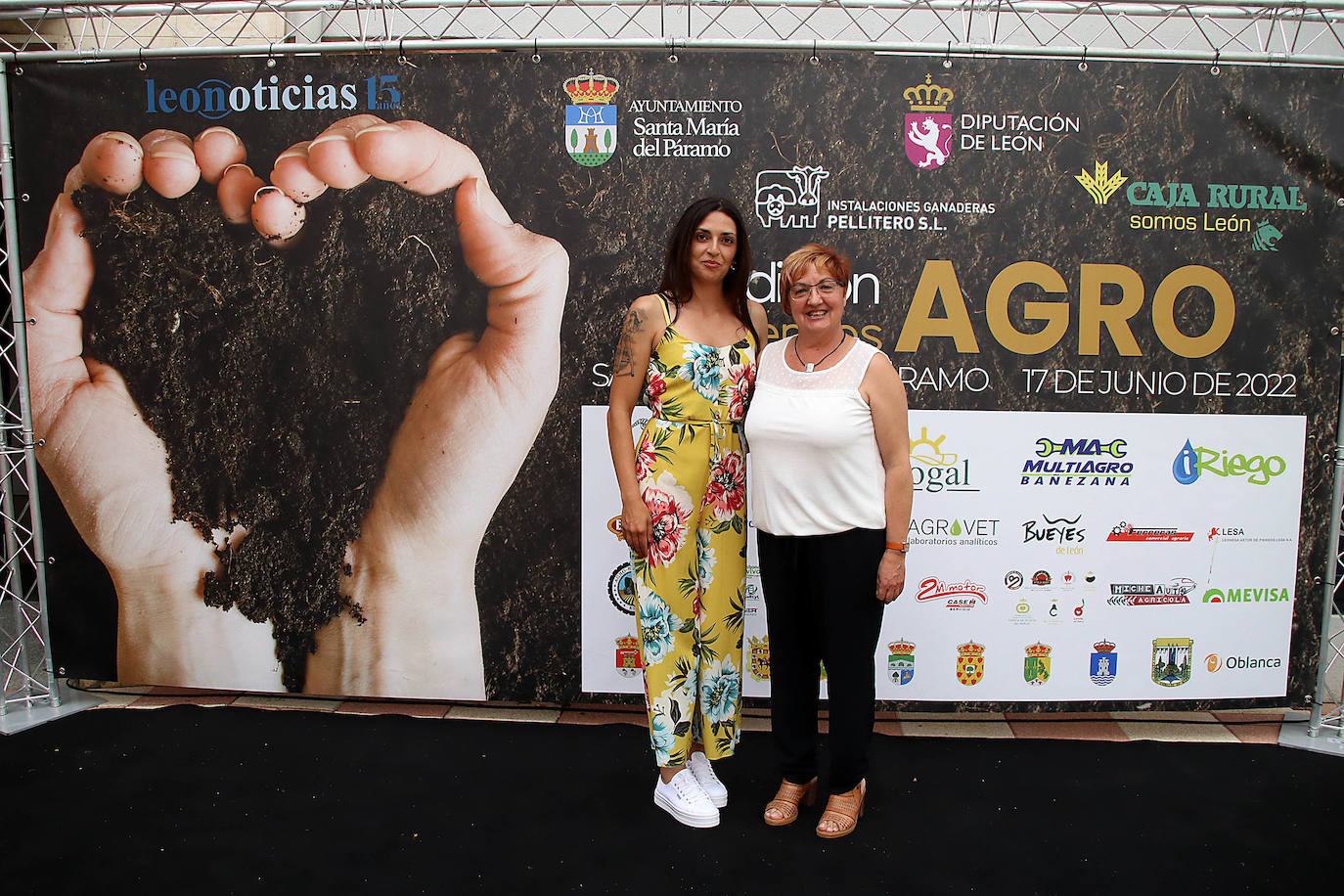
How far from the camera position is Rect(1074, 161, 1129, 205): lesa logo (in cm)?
285

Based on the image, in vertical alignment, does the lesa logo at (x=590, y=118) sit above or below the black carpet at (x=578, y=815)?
above

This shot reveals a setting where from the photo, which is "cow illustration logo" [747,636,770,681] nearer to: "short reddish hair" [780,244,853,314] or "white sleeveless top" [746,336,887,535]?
"white sleeveless top" [746,336,887,535]

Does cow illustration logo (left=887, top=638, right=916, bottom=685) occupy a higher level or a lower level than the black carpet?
higher

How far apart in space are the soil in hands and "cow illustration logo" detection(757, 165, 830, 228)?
3.33 ft

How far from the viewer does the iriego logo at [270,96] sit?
2889mm

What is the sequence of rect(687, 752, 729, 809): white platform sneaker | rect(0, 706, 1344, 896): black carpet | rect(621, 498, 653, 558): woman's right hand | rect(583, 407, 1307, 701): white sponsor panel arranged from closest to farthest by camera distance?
rect(0, 706, 1344, 896): black carpet < rect(621, 498, 653, 558): woman's right hand < rect(687, 752, 729, 809): white platform sneaker < rect(583, 407, 1307, 701): white sponsor panel

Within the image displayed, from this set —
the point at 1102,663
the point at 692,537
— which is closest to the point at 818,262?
the point at 692,537

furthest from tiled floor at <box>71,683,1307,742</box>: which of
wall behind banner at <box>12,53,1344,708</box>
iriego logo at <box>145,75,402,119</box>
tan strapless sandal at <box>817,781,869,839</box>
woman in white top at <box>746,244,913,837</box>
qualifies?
iriego logo at <box>145,75,402,119</box>

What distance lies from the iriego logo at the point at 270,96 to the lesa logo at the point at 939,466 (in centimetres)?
211

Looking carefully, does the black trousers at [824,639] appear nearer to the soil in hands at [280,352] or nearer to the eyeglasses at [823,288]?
the eyeglasses at [823,288]

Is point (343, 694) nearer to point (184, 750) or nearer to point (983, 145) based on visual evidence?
point (184, 750)

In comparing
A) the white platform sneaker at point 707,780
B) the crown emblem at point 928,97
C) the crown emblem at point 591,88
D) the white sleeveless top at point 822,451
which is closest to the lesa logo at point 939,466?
the white sleeveless top at point 822,451

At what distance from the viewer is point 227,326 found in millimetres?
2979

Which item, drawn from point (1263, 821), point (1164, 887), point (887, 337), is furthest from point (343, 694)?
point (1263, 821)
